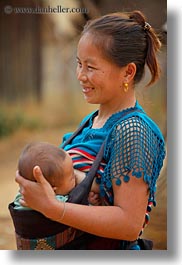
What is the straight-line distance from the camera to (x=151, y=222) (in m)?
2.38

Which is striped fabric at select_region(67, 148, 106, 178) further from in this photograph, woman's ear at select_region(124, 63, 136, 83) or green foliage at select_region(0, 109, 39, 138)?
green foliage at select_region(0, 109, 39, 138)

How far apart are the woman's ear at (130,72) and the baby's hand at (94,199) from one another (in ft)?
1.38

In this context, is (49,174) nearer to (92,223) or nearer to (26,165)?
(26,165)

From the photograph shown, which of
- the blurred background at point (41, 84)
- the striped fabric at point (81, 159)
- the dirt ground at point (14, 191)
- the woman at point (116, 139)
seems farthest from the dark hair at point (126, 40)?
the dirt ground at point (14, 191)

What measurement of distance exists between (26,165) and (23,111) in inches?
32.5

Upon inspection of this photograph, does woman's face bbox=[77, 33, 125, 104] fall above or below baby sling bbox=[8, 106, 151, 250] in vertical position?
above

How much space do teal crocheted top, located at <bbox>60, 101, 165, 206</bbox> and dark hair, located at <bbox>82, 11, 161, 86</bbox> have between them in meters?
0.18

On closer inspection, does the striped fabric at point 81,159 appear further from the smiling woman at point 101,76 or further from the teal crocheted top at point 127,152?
the smiling woman at point 101,76

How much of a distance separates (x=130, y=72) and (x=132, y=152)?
310 mm

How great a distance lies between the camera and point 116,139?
167 cm

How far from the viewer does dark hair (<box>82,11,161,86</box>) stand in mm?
1735

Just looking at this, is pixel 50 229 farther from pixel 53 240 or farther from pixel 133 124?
pixel 133 124

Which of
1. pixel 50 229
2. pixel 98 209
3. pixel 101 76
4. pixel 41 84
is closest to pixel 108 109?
pixel 101 76

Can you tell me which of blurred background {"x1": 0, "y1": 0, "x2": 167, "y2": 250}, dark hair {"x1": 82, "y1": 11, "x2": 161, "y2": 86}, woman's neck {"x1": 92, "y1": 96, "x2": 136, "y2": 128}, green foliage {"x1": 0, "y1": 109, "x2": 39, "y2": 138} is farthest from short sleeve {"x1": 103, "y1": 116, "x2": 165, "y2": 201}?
green foliage {"x1": 0, "y1": 109, "x2": 39, "y2": 138}
